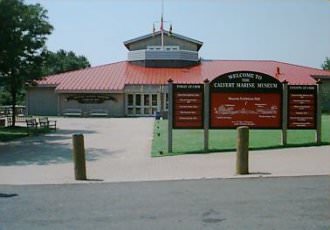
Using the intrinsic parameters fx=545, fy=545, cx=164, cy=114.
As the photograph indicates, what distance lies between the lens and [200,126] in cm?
1683

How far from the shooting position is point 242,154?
11.7m

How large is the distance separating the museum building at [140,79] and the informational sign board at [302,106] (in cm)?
2560

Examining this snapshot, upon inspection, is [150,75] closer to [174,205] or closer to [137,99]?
[137,99]

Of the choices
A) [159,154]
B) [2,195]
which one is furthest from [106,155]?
[2,195]

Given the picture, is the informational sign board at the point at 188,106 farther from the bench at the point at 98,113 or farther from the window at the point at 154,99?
the window at the point at 154,99

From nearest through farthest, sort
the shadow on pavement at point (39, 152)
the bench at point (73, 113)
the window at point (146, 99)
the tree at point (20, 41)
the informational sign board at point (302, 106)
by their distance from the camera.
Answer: the shadow on pavement at point (39, 152), the informational sign board at point (302, 106), the tree at point (20, 41), the bench at point (73, 113), the window at point (146, 99)

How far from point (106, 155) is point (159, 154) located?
5.59ft

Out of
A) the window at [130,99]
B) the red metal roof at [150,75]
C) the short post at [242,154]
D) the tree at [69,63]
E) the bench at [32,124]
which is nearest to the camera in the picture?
the short post at [242,154]

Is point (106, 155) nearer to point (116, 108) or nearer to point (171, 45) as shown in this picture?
point (116, 108)

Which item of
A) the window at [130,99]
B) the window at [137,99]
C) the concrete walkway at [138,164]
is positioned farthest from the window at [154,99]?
the concrete walkway at [138,164]

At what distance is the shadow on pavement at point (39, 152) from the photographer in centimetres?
1523

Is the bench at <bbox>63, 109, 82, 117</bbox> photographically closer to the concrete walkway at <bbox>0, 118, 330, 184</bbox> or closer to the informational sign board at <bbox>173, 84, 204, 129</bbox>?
the concrete walkway at <bbox>0, 118, 330, 184</bbox>

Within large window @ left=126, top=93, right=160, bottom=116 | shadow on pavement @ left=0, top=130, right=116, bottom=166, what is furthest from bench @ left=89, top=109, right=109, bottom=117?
shadow on pavement @ left=0, top=130, right=116, bottom=166

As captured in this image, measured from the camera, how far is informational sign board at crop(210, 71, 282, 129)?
1697 cm
